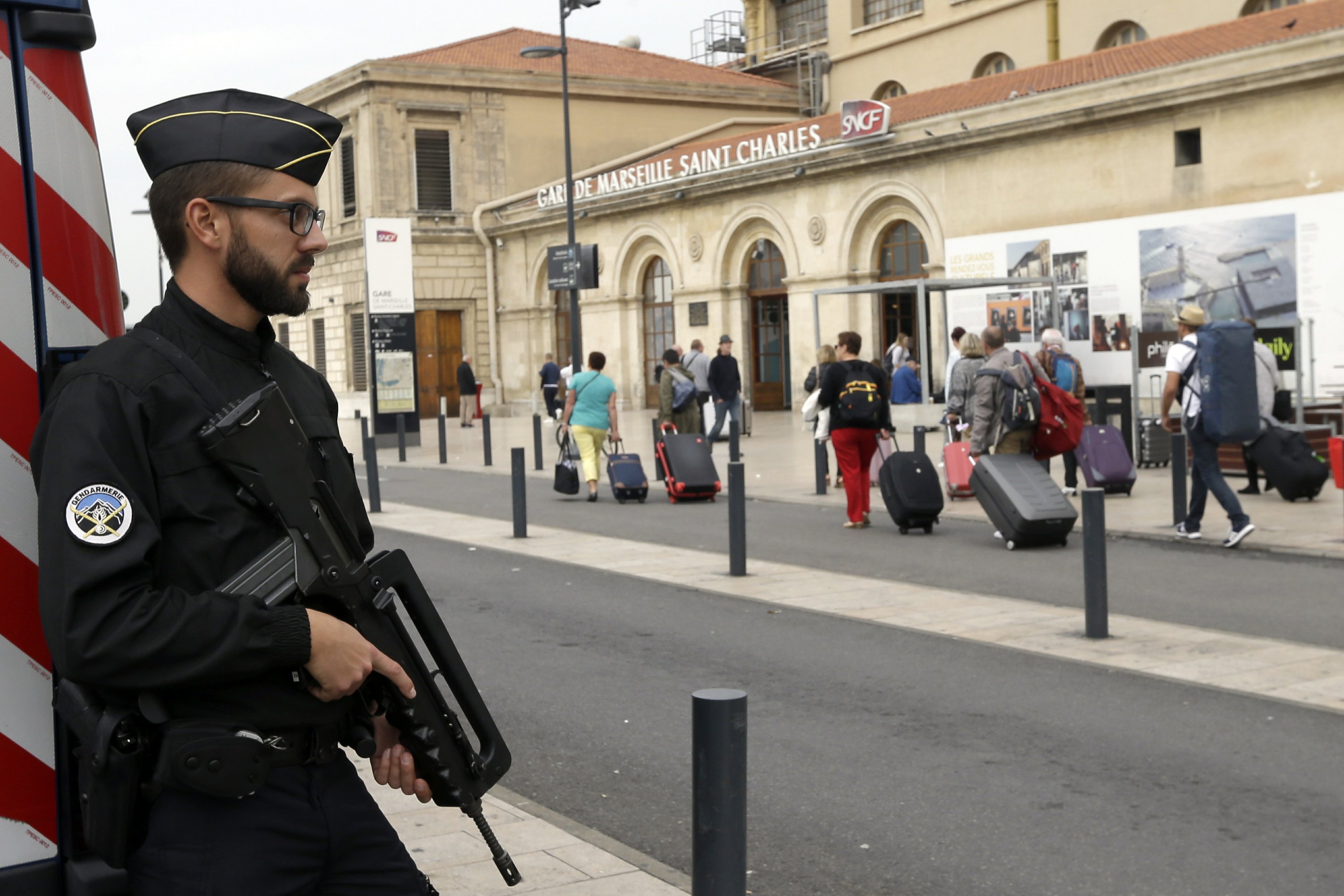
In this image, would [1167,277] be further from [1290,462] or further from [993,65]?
[993,65]

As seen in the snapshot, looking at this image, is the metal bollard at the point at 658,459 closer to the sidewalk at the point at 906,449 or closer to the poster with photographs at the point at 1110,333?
the sidewalk at the point at 906,449

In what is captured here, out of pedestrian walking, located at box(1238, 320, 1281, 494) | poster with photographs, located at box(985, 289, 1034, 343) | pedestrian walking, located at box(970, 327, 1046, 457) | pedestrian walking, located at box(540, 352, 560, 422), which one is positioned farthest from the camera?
pedestrian walking, located at box(540, 352, 560, 422)

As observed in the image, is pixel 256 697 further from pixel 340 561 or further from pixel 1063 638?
pixel 1063 638

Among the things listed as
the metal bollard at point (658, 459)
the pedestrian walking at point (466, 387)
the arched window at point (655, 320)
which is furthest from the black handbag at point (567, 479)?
the arched window at point (655, 320)

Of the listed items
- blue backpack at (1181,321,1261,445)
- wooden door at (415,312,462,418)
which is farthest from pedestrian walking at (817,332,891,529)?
wooden door at (415,312,462,418)

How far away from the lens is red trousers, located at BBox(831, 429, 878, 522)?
13.3 m

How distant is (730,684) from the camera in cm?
703

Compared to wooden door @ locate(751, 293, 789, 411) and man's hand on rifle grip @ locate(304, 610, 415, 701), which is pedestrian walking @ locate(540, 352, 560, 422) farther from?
man's hand on rifle grip @ locate(304, 610, 415, 701)

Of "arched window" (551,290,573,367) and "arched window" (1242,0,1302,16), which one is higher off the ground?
"arched window" (1242,0,1302,16)

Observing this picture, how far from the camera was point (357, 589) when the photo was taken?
2.34 m

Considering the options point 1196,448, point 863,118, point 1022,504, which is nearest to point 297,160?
point 1022,504

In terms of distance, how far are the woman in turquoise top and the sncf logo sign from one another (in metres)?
13.5

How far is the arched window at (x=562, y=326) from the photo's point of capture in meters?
41.8

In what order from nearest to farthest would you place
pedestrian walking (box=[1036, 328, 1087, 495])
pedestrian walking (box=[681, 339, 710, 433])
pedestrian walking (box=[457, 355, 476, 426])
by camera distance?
1. pedestrian walking (box=[1036, 328, 1087, 495])
2. pedestrian walking (box=[681, 339, 710, 433])
3. pedestrian walking (box=[457, 355, 476, 426])
